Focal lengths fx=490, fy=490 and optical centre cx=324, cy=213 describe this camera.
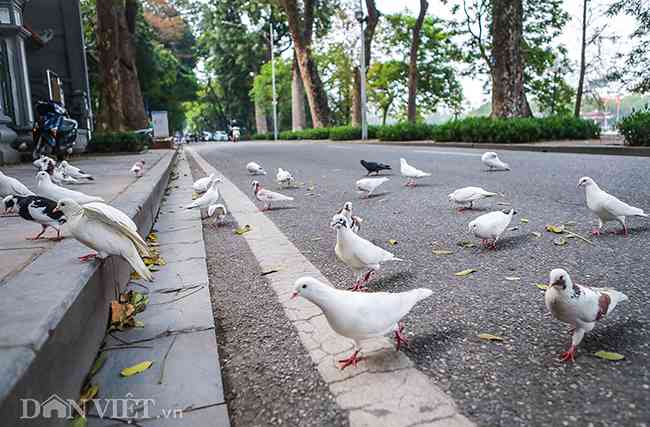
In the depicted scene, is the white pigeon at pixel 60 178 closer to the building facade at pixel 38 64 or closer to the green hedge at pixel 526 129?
the building facade at pixel 38 64

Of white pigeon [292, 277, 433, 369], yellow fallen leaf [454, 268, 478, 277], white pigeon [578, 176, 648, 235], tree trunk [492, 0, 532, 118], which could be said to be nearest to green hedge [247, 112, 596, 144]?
tree trunk [492, 0, 532, 118]

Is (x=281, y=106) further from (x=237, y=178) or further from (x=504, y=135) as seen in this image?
(x=237, y=178)

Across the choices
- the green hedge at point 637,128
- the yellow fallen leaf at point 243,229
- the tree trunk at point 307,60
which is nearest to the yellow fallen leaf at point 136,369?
the yellow fallen leaf at point 243,229

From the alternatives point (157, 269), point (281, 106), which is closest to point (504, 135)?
point (157, 269)

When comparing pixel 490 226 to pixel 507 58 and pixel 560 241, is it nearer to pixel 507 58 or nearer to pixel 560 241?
pixel 560 241

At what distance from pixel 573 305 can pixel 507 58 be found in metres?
18.9

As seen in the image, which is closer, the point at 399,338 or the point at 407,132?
the point at 399,338

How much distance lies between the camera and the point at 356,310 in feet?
6.73

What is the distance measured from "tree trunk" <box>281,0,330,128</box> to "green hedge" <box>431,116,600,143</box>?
17350 mm

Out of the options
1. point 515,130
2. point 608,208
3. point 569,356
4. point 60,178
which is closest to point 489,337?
point 569,356

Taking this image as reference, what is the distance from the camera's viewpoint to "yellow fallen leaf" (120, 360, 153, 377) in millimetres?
2080

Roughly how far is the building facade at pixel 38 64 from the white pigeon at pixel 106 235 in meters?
11.0

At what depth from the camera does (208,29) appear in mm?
57938

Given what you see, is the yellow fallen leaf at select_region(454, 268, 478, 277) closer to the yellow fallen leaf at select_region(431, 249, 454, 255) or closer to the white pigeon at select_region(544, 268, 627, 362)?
the yellow fallen leaf at select_region(431, 249, 454, 255)
